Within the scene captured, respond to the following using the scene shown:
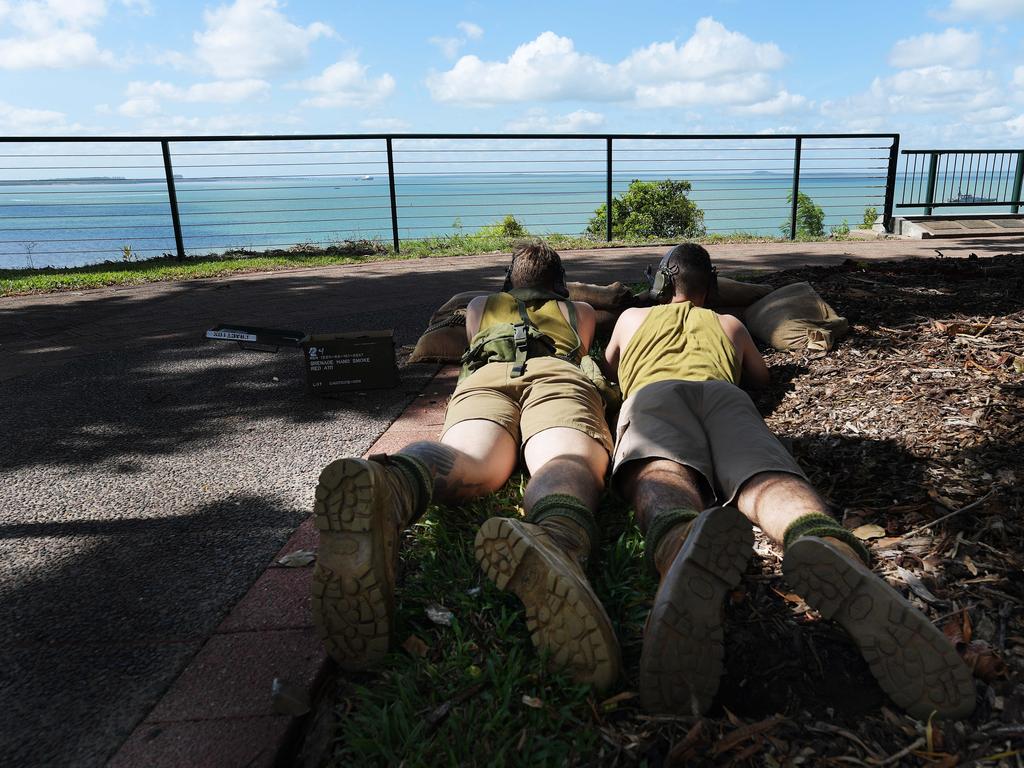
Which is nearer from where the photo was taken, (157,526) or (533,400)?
(157,526)

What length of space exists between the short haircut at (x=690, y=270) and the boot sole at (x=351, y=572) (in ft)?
6.58

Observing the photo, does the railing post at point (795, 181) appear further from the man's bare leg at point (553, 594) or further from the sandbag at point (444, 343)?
the man's bare leg at point (553, 594)

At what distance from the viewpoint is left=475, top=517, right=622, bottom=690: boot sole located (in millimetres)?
1755

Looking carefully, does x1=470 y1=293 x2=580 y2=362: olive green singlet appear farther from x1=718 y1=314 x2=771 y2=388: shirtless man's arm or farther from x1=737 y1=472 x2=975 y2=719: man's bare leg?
x1=737 y1=472 x2=975 y2=719: man's bare leg

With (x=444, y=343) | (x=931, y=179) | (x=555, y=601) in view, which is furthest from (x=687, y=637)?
(x=931, y=179)

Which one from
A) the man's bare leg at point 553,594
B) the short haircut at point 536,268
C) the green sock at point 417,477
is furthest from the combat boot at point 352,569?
the short haircut at point 536,268

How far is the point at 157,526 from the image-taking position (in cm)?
275

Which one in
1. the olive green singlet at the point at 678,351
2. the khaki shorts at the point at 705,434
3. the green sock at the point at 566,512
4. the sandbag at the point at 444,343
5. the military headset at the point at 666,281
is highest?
the military headset at the point at 666,281

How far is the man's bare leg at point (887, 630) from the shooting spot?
1622 mm

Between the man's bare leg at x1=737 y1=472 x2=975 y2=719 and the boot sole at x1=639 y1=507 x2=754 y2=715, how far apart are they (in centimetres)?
18

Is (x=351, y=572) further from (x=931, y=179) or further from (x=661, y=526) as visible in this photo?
(x=931, y=179)

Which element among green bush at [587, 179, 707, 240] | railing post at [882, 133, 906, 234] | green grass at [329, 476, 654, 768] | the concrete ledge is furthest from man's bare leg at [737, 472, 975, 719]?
green bush at [587, 179, 707, 240]

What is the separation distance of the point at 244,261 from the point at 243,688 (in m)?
9.63

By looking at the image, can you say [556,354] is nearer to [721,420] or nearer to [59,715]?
[721,420]
